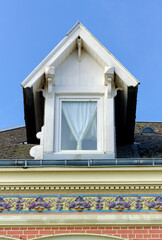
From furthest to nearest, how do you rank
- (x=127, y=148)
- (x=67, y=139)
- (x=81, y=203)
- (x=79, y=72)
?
1. (x=127, y=148)
2. (x=79, y=72)
3. (x=67, y=139)
4. (x=81, y=203)

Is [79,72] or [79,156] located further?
[79,72]

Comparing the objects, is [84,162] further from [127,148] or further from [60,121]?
[127,148]

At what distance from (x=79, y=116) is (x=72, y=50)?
1.56m

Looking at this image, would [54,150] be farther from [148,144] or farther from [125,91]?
[148,144]

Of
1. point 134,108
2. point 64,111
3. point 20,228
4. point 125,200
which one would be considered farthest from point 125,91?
point 20,228

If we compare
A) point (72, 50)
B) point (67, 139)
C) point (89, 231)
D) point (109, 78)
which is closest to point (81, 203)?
point (89, 231)

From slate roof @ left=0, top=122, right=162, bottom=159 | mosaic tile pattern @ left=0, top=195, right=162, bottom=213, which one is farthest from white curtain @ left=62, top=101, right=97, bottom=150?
mosaic tile pattern @ left=0, top=195, right=162, bottom=213

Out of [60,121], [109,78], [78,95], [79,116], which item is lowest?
[60,121]

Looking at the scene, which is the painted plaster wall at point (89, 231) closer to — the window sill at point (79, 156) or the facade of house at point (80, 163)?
the facade of house at point (80, 163)

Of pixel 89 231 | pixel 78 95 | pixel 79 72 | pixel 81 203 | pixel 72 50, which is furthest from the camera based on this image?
pixel 72 50

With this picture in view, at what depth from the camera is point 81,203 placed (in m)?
10.2

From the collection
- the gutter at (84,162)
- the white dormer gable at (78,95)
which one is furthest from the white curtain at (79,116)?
the gutter at (84,162)

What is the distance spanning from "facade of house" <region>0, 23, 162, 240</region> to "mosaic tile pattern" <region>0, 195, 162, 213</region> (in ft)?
0.06

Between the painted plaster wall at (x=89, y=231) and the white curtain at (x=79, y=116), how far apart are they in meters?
1.98
